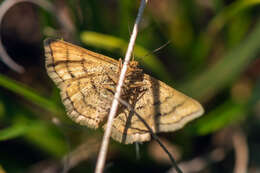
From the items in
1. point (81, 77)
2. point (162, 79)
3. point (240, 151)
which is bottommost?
point (240, 151)

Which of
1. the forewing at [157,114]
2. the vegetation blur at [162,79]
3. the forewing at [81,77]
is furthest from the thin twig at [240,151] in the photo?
the forewing at [81,77]

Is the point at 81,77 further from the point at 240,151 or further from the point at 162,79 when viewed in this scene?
the point at 240,151

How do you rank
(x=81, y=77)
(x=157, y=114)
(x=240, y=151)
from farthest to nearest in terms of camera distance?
(x=240, y=151) < (x=81, y=77) < (x=157, y=114)

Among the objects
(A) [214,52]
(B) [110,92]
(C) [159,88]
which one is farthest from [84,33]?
(A) [214,52]

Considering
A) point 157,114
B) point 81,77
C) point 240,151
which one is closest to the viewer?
point 157,114

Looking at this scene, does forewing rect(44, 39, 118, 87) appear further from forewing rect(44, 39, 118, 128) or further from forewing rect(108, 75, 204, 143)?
forewing rect(108, 75, 204, 143)

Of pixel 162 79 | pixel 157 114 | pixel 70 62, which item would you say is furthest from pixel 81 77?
pixel 162 79

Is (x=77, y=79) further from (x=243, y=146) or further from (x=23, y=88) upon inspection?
(x=243, y=146)
